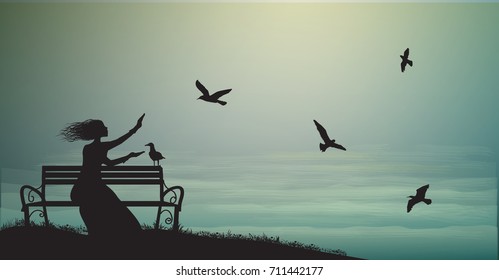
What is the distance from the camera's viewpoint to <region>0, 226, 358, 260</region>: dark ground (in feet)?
28.9

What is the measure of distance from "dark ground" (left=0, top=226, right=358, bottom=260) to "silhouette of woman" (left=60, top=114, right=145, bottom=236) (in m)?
0.14

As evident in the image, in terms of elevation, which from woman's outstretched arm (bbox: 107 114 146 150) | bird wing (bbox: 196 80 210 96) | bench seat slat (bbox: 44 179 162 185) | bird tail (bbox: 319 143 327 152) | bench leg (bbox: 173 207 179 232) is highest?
bird wing (bbox: 196 80 210 96)

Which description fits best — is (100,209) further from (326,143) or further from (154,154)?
(326,143)

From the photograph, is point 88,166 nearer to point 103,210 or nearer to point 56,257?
point 103,210

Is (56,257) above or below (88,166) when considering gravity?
below

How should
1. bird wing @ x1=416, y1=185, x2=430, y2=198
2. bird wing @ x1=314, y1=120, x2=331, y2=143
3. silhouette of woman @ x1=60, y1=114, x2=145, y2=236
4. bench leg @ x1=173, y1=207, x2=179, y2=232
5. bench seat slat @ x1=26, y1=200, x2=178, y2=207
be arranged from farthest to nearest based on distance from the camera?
bird wing @ x1=416, y1=185, x2=430, y2=198
bench leg @ x1=173, y1=207, x2=179, y2=232
bench seat slat @ x1=26, y1=200, x2=178, y2=207
bird wing @ x1=314, y1=120, x2=331, y2=143
silhouette of woman @ x1=60, y1=114, x2=145, y2=236

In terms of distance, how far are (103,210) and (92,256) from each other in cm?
68

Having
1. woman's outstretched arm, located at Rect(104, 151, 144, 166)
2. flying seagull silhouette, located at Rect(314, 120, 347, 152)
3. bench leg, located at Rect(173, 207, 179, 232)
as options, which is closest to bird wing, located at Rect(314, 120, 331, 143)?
flying seagull silhouette, located at Rect(314, 120, 347, 152)

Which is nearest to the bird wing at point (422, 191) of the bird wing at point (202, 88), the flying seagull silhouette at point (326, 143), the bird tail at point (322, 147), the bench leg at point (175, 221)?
the flying seagull silhouette at point (326, 143)

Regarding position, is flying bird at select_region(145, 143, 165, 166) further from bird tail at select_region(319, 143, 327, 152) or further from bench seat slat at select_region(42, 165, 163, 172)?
bird tail at select_region(319, 143, 327, 152)

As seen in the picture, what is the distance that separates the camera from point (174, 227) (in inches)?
376

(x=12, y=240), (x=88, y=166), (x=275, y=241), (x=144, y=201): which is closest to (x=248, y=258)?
(x=275, y=241)

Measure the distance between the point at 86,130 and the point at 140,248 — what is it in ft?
5.29
